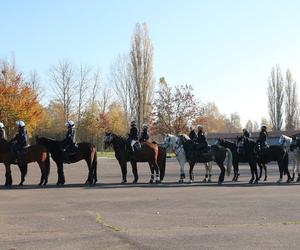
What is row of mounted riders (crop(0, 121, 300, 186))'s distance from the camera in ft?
74.9

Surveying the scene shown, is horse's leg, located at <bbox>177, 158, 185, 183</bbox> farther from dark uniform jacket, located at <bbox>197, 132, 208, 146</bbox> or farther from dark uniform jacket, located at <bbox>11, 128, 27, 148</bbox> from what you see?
dark uniform jacket, located at <bbox>11, 128, 27, 148</bbox>

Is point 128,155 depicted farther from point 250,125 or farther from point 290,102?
point 250,125

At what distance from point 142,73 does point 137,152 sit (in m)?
58.2

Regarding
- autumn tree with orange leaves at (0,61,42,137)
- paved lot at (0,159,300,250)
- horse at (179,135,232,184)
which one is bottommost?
paved lot at (0,159,300,250)

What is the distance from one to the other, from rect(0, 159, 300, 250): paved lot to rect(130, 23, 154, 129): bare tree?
61772 millimetres

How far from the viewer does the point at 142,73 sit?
81812mm

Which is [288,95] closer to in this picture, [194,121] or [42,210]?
[194,121]

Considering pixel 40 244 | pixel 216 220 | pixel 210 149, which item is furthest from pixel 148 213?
pixel 210 149

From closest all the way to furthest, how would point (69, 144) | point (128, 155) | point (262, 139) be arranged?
point (69, 144) < point (128, 155) < point (262, 139)

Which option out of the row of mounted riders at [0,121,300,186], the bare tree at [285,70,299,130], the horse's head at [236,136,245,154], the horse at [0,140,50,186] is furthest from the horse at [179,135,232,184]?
the bare tree at [285,70,299,130]

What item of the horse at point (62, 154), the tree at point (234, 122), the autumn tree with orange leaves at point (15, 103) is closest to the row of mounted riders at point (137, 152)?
the horse at point (62, 154)

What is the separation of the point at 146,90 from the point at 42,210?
67928mm

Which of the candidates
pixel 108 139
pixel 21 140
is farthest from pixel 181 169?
pixel 21 140

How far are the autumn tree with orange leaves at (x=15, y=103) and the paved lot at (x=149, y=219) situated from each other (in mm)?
40144
